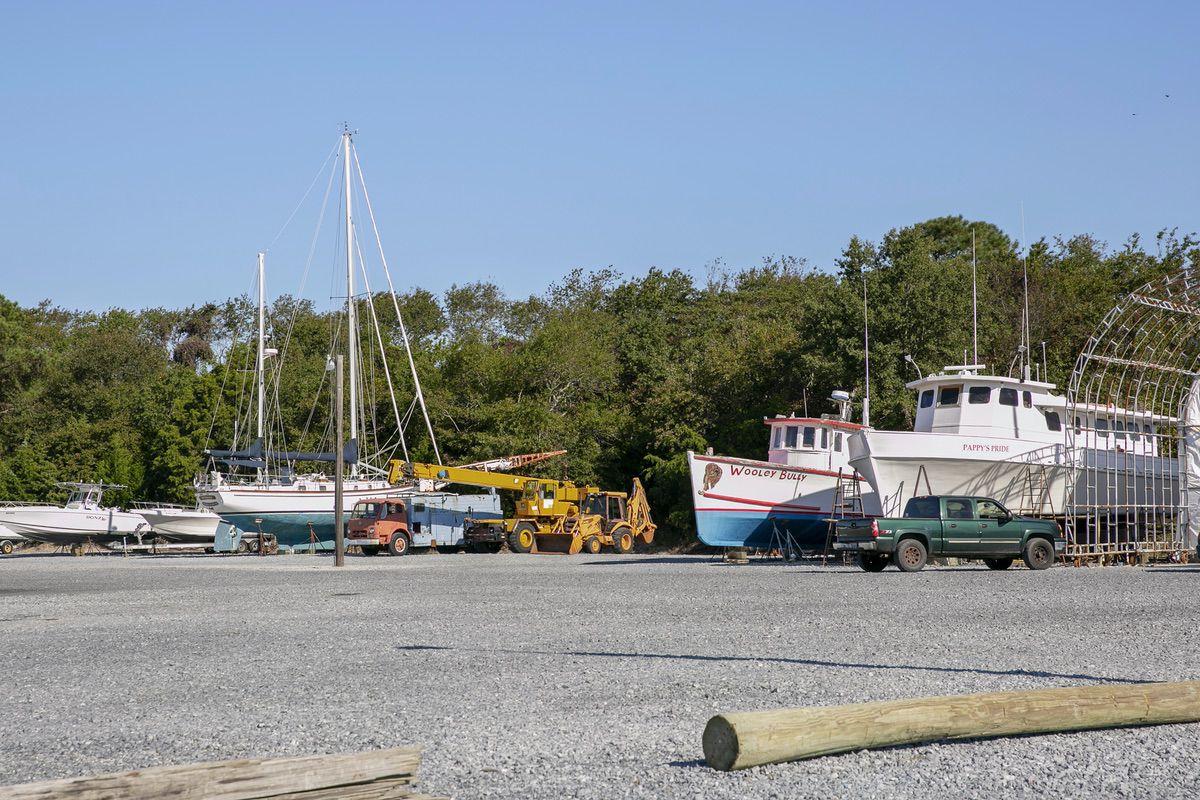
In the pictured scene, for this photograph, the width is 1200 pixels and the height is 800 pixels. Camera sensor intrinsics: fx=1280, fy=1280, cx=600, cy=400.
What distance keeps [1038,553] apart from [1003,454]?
273 inches

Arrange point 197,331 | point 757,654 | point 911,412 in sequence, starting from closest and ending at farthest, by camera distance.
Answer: point 757,654
point 911,412
point 197,331

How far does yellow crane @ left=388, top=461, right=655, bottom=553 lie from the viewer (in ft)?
154

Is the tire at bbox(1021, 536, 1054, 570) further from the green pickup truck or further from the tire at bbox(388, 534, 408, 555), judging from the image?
the tire at bbox(388, 534, 408, 555)

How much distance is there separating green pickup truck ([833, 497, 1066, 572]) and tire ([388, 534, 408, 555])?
2186 centimetres

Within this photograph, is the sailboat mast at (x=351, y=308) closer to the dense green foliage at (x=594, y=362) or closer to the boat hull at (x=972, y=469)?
the dense green foliage at (x=594, y=362)

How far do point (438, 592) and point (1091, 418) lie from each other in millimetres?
23213

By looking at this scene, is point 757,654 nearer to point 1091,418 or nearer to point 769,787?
point 769,787

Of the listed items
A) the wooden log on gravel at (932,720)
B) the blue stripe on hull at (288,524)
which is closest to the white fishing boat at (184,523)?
the blue stripe on hull at (288,524)

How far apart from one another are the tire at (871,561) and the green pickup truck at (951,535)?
0.74ft

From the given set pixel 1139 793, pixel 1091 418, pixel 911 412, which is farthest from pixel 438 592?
pixel 911 412

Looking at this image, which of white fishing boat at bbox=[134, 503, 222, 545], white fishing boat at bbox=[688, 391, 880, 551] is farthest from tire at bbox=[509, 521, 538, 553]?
white fishing boat at bbox=[134, 503, 222, 545]

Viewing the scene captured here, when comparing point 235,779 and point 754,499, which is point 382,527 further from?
point 235,779

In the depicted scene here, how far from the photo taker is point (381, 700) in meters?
10.2

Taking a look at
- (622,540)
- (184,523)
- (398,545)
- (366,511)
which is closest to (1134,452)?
(622,540)
